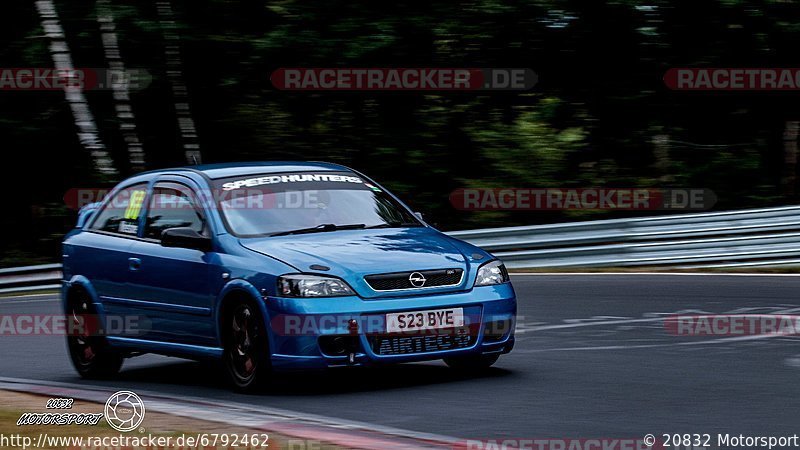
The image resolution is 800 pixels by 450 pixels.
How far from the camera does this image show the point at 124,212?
1072cm

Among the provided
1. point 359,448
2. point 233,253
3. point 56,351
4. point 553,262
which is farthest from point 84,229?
point 553,262

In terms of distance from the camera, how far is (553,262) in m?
17.6

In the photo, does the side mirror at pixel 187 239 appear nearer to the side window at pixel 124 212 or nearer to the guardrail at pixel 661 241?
the side window at pixel 124 212

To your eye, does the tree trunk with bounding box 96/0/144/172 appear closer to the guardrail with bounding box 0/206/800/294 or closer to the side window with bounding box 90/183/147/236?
the guardrail with bounding box 0/206/800/294

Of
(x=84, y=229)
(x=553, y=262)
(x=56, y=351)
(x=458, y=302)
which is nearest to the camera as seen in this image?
(x=458, y=302)

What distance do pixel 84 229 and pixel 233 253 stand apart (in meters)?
2.59

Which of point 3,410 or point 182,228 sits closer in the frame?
point 3,410

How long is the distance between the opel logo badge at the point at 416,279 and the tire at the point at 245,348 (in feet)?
3.11

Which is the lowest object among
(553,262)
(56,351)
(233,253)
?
(553,262)

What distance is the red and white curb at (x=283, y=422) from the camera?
6637mm

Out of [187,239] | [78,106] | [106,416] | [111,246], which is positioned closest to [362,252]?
[187,239]

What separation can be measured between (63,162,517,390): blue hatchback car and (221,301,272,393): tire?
0.01 metres

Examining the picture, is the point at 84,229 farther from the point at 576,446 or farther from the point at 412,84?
the point at 412,84

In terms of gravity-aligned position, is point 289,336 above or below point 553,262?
above
